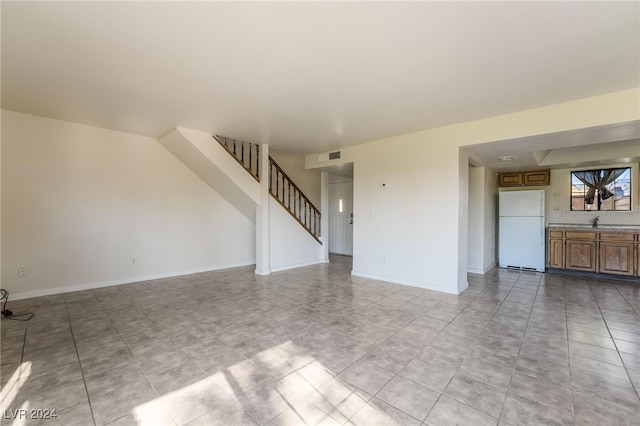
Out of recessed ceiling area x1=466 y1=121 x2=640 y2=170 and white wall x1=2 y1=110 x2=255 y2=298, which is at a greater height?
recessed ceiling area x1=466 y1=121 x2=640 y2=170

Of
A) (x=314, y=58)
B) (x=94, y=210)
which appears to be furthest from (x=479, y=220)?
(x=94, y=210)

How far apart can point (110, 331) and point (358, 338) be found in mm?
2589

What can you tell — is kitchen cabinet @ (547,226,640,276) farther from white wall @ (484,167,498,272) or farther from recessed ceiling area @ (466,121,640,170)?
recessed ceiling area @ (466,121,640,170)

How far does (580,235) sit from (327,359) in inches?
232

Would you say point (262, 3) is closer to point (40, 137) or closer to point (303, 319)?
point (303, 319)

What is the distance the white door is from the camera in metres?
7.80

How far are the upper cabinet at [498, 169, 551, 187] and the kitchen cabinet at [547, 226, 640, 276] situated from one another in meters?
1.06

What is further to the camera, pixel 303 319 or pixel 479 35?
pixel 303 319

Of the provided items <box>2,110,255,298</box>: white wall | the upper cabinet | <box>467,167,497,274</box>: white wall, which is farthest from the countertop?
<box>2,110,255,298</box>: white wall

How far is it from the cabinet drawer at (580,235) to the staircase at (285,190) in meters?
5.15

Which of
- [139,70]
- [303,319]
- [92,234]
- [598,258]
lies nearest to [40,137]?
[92,234]

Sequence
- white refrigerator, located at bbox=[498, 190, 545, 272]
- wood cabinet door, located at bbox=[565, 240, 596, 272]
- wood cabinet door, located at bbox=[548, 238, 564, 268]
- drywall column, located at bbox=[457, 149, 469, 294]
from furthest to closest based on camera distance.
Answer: white refrigerator, located at bbox=[498, 190, 545, 272] < wood cabinet door, located at bbox=[548, 238, 564, 268] < wood cabinet door, located at bbox=[565, 240, 596, 272] < drywall column, located at bbox=[457, 149, 469, 294]

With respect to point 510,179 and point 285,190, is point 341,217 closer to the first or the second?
point 285,190

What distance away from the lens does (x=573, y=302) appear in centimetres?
373
